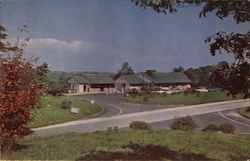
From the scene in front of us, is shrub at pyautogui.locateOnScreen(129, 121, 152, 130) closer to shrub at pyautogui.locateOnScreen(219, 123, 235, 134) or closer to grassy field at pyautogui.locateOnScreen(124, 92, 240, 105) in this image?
grassy field at pyautogui.locateOnScreen(124, 92, 240, 105)

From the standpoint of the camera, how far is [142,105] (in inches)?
717

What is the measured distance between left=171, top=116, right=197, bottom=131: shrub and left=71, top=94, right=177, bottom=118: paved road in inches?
42.0

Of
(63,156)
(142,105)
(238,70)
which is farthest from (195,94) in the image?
(238,70)

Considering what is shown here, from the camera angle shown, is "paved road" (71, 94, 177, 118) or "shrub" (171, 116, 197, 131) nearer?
"paved road" (71, 94, 177, 118)

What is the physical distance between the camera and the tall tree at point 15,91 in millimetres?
11086

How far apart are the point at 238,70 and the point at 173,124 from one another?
38.2 feet

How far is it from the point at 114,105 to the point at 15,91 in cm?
670

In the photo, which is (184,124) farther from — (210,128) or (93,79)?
(93,79)

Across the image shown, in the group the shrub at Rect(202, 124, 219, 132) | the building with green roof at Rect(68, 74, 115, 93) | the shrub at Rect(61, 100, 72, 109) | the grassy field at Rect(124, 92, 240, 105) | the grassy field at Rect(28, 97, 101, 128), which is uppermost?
the building with green roof at Rect(68, 74, 115, 93)

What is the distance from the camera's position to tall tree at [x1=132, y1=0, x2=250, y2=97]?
8547 mm

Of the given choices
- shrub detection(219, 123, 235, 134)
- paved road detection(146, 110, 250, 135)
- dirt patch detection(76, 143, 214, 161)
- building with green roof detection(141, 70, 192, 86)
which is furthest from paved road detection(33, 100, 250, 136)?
dirt patch detection(76, 143, 214, 161)

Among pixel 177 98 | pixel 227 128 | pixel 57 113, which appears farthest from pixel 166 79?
pixel 57 113

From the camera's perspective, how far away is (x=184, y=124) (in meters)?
20.0

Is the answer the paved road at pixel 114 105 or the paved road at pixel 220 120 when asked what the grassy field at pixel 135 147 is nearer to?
the paved road at pixel 114 105
